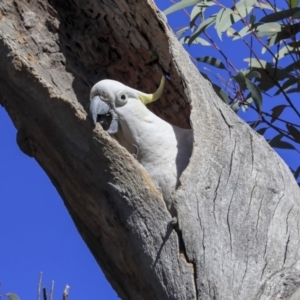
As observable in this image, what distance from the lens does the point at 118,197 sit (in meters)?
2.21

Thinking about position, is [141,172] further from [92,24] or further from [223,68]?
[223,68]

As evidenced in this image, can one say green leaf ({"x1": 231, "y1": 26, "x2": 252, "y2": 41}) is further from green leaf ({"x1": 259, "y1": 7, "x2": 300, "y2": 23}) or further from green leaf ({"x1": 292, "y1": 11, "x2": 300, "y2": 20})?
green leaf ({"x1": 292, "y1": 11, "x2": 300, "y2": 20})

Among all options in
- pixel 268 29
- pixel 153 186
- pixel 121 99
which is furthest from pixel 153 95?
pixel 268 29

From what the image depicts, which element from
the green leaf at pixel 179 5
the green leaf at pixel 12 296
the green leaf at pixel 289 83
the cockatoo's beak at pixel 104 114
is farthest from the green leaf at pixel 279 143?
the green leaf at pixel 12 296

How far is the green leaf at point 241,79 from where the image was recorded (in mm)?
2933

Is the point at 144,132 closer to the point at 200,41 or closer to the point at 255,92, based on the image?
the point at 255,92

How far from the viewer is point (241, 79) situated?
2.95 meters

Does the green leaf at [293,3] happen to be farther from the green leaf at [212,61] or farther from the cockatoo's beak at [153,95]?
the cockatoo's beak at [153,95]

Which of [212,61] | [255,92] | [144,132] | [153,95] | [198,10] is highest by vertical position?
[198,10]

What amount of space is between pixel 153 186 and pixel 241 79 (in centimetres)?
86

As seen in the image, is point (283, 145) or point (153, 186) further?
point (283, 145)

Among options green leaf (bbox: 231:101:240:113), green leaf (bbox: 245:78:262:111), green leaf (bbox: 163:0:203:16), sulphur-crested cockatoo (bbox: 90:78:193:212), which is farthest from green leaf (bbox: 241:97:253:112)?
sulphur-crested cockatoo (bbox: 90:78:193:212)

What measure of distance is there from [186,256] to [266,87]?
47.3 inches

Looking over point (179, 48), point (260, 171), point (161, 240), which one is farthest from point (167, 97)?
point (161, 240)
